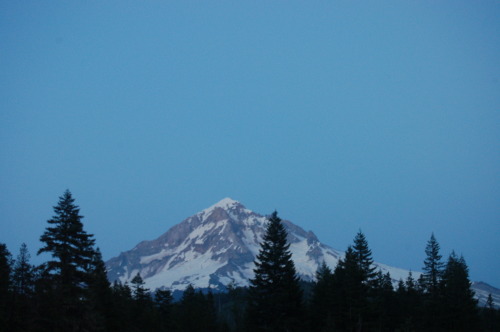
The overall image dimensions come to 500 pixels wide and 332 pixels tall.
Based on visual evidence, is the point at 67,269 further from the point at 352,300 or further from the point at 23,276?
the point at 352,300

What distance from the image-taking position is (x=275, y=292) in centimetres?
5072

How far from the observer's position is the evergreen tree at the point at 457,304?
64.2 meters

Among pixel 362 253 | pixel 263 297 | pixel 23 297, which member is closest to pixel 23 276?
pixel 23 297

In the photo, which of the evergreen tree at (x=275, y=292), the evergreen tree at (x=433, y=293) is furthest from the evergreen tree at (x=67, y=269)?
the evergreen tree at (x=433, y=293)

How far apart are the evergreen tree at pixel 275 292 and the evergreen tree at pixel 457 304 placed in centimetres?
2377

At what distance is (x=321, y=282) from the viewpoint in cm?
6962

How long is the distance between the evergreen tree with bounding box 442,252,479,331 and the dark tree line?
121mm

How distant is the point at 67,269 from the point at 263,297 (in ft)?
71.6

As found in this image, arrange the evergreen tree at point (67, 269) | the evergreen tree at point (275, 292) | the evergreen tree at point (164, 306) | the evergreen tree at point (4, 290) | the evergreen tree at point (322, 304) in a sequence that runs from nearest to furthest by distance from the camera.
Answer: the evergreen tree at point (67, 269) → the evergreen tree at point (4, 290) → the evergreen tree at point (275, 292) → the evergreen tree at point (322, 304) → the evergreen tree at point (164, 306)

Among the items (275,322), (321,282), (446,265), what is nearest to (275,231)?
(275,322)

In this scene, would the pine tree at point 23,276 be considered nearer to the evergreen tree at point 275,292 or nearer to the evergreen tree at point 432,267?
the evergreen tree at point 275,292

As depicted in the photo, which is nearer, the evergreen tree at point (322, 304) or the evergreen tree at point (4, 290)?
the evergreen tree at point (4, 290)

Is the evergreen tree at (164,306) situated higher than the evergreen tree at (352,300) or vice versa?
the evergreen tree at (164,306)

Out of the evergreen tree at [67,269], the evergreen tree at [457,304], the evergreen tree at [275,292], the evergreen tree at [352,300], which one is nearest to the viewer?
the evergreen tree at [67,269]
